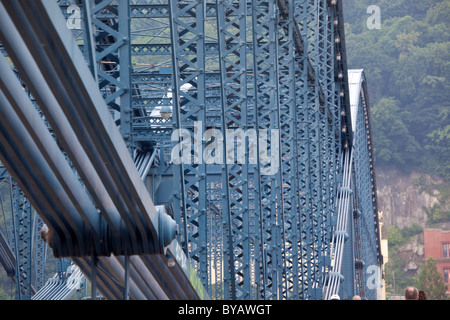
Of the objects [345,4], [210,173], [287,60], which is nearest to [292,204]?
[287,60]

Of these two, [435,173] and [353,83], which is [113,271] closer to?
[353,83]

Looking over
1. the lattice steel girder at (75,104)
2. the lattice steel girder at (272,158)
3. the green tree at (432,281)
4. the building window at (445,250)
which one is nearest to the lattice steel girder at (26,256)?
the lattice steel girder at (272,158)

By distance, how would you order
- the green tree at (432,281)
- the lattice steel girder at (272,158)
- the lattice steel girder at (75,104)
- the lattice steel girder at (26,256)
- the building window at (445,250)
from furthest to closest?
the building window at (445,250), the green tree at (432,281), the lattice steel girder at (26,256), the lattice steel girder at (272,158), the lattice steel girder at (75,104)

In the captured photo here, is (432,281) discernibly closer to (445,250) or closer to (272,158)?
(445,250)

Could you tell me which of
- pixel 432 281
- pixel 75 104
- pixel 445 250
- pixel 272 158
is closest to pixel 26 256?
pixel 272 158

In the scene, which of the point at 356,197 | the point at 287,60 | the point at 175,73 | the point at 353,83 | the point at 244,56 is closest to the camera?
the point at 175,73

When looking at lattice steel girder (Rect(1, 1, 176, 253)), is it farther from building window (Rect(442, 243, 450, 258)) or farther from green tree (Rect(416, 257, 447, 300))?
building window (Rect(442, 243, 450, 258))

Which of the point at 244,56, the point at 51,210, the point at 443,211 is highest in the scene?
the point at 244,56

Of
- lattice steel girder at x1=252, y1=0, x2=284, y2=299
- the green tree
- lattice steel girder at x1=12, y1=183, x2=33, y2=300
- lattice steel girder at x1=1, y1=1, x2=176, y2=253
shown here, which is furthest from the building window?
lattice steel girder at x1=1, y1=1, x2=176, y2=253

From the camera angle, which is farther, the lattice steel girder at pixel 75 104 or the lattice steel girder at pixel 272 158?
the lattice steel girder at pixel 272 158

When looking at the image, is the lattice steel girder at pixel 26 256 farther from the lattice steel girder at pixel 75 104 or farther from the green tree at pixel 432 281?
the green tree at pixel 432 281

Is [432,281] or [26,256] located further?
[432,281]
